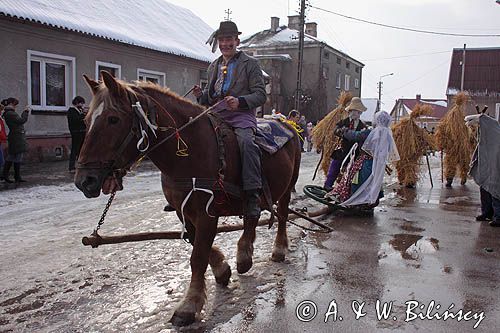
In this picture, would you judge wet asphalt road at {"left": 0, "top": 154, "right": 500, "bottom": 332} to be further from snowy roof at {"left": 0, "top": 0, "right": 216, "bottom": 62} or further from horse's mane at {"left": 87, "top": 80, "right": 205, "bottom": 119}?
snowy roof at {"left": 0, "top": 0, "right": 216, "bottom": 62}

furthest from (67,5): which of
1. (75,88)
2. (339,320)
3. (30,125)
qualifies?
(339,320)

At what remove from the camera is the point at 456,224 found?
312 inches

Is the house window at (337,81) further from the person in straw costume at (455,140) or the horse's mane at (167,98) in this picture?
the horse's mane at (167,98)

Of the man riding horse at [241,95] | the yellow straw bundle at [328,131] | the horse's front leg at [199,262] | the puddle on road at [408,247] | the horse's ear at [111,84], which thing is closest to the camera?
the horse's ear at [111,84]

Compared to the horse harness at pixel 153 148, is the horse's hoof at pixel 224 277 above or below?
below

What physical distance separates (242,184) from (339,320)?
1455mm

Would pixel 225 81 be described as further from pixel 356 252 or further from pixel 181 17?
pixel 181 17

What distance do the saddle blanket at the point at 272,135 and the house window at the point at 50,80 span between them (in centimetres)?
1062

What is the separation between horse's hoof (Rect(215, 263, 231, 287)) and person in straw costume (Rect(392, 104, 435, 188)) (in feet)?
29.6

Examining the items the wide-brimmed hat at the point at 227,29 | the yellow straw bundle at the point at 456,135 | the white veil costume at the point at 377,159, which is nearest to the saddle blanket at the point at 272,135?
the wide-brimmed hat at the point at 227,29

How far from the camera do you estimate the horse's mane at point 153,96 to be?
3312 millimetres

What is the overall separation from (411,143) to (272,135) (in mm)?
8198

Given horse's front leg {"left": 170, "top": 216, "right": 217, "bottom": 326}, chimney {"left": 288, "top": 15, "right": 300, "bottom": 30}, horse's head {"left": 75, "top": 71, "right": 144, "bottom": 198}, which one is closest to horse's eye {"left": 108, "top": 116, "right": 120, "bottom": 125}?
horse's head {"left": 75, "top": 71, "right": 144, "bottom": 198}

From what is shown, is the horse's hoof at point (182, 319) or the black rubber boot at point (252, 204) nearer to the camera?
the horse's hoof at point (182, 319)
